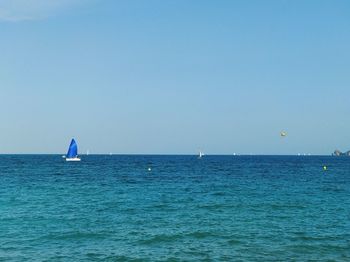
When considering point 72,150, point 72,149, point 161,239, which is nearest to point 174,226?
point 161,239

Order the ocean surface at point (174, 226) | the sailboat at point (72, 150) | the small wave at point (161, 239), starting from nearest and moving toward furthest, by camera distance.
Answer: the ocean surface at point (174, 226) → the small wave at point (161, 239) → the sailboat at point (72, 150)

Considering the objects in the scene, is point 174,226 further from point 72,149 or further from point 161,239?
point 72,149

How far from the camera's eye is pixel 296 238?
28562mm

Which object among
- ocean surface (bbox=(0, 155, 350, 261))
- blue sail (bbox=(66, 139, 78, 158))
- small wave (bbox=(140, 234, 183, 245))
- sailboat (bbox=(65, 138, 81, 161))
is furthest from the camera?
sailboat (bbox=(65, 138, 81, 161))

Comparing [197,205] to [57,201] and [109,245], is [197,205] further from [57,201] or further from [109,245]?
[109,245]

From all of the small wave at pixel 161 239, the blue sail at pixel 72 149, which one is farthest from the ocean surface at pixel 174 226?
the blue sail at pixel 72 149

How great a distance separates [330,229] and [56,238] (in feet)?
61.7

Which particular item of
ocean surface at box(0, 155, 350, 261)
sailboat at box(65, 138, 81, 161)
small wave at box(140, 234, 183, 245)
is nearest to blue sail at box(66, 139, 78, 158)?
sailboat at box(65, 138, 81, 161)

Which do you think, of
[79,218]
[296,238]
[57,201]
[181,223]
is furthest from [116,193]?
[296,238]

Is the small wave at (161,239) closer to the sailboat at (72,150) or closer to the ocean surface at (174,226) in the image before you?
the ocean surface at (174,226)

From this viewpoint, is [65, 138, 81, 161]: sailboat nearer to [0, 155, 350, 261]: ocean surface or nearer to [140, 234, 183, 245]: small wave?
[0, 155, 350, 261]: ocean surface

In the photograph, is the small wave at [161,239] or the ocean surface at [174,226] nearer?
the ocean surface at [174,226]

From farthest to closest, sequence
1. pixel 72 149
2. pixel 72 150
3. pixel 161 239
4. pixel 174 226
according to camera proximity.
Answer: pixel 72 150 < pixel 72 149 < pixel 174 226 < pixel 161 239

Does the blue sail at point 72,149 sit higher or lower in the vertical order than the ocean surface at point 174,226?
higher
